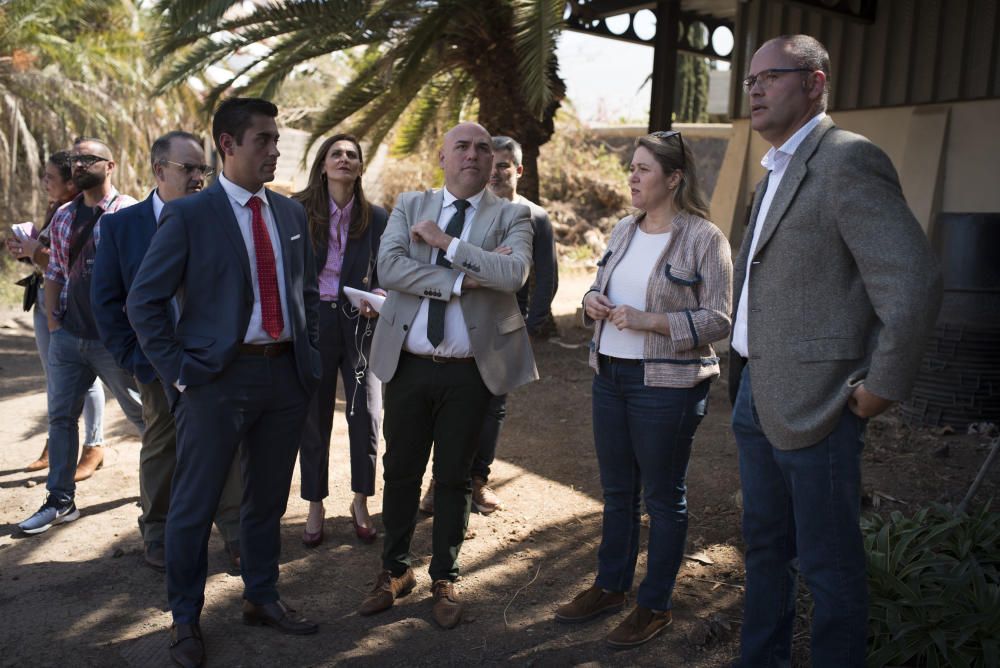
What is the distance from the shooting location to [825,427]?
271cm

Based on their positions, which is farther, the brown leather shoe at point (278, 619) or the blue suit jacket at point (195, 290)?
the brown leather shoe at point (278, 619)

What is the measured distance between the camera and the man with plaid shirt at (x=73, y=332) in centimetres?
491

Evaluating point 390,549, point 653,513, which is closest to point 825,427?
point 653,513

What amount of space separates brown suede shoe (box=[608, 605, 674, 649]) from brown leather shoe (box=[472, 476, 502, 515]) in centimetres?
172

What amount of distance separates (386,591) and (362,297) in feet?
4.62

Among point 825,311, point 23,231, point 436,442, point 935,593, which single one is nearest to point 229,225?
point 436,442

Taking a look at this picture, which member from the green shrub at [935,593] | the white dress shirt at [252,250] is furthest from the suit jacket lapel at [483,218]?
the green shrub at [935,593]

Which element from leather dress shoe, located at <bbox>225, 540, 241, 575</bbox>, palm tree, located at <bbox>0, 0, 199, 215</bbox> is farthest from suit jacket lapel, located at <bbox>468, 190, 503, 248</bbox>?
palm tree, located at <bbox>0, 0, 199, 215</bbox>

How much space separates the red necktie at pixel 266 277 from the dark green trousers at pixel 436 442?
23.5 inches

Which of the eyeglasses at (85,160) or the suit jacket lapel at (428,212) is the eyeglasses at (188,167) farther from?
the suit jacket lapel at (428,212)

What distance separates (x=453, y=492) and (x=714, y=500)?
7.49 ft

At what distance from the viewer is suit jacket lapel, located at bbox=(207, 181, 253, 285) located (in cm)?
343

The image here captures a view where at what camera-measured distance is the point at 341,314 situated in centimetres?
473

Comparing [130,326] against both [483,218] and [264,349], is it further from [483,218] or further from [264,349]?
[483,218]
